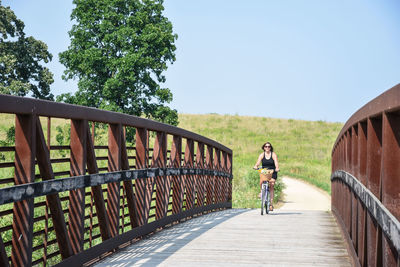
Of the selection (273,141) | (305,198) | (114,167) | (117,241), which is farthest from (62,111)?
(273,141)

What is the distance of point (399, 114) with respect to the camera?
3869 millimetres

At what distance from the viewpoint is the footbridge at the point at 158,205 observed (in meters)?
4.40

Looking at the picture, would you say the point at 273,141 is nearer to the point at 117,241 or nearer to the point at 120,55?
the point at 120,55

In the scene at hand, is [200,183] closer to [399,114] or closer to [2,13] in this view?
[399,114]

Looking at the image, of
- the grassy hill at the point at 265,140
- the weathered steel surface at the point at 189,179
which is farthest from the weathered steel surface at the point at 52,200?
the grassy hill at the point at 265,140

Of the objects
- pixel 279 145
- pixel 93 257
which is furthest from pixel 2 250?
pixel 279 145

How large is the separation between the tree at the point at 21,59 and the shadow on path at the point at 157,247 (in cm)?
2604

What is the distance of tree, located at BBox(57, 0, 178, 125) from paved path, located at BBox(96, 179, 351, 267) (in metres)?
24.4

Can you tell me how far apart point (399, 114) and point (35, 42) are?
3558cm

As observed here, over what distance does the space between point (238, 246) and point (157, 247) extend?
Result: 1031 millimetres

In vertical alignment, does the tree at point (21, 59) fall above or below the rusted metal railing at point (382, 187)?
above

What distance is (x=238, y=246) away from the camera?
7.79 metres

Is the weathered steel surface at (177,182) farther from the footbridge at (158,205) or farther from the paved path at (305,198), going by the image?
the paved path at (305,198)

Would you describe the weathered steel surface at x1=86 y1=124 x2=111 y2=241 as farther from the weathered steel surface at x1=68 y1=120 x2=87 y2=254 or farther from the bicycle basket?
the bicycle basket
